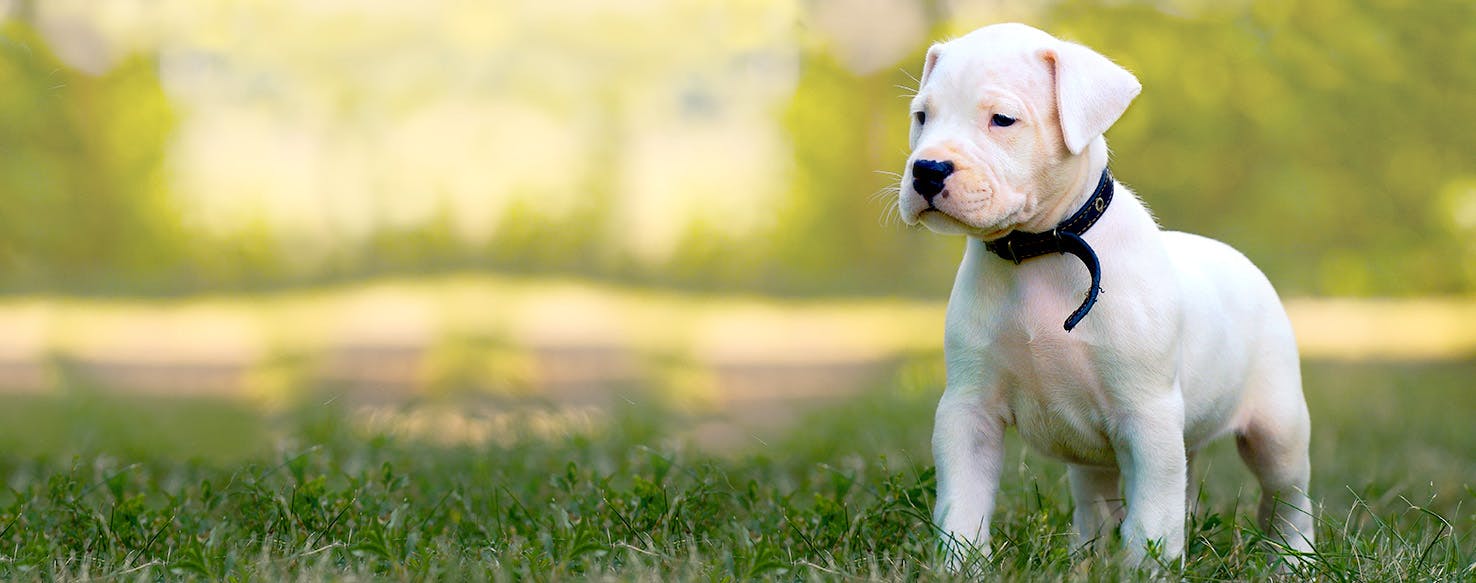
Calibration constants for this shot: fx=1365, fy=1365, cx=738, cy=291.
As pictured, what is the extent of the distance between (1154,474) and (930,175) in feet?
2.96

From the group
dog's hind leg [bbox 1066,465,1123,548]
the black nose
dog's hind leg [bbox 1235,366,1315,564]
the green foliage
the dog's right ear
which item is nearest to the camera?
the black nose

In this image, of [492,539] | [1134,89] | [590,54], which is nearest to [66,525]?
[492,539]

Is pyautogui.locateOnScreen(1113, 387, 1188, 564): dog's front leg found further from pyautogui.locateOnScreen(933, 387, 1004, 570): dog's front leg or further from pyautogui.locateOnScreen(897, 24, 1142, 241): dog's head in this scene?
pyautogui.locateOnScreen(897, 24, 1142, 241): dog's head

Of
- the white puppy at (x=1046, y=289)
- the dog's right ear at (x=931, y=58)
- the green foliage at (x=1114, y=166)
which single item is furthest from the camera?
the green foliage at (x=1114, y=166)

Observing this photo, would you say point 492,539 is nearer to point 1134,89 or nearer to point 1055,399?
point 1055,399

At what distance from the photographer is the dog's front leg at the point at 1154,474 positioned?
3.22 metres

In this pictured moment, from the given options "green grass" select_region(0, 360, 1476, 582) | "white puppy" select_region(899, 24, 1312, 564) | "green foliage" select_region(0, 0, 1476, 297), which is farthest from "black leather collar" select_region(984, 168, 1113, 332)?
"green foliage" select_region(0, 0, 1476, 297)

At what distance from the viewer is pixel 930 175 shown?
3.04 metres

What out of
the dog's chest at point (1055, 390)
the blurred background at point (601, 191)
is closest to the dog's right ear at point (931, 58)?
the dog's chest at point (1055, 390)

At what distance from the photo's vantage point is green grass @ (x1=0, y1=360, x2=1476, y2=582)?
3234 mm

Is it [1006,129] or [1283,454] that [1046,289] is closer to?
[1006,129]

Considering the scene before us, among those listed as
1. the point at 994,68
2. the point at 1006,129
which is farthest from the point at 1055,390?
the point at 994,68

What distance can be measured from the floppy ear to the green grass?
1.00 metres

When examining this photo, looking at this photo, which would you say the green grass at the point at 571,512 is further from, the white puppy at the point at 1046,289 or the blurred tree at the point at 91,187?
the blurred tree at the point at 91,187
